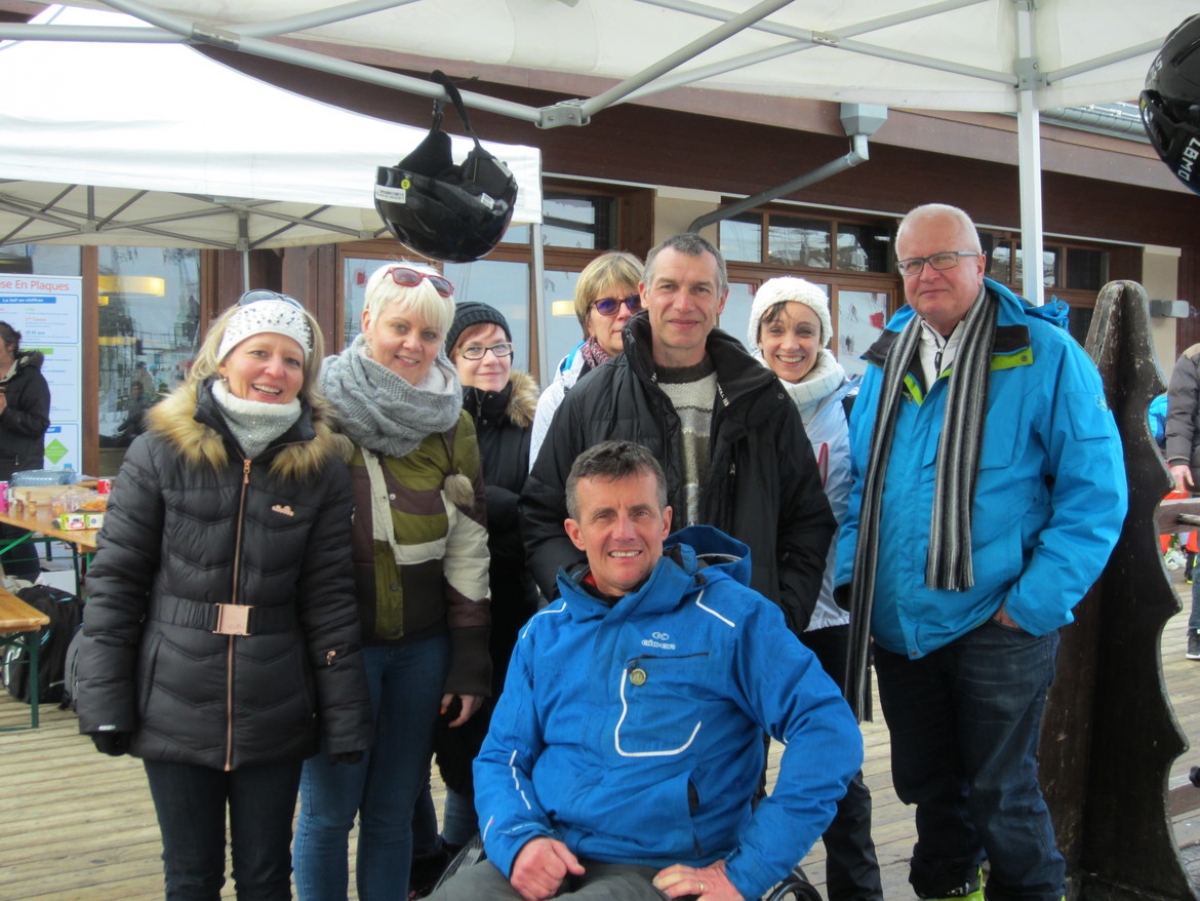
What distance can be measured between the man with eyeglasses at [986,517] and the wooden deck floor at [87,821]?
84 cm

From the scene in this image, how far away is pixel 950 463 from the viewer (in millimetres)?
2465

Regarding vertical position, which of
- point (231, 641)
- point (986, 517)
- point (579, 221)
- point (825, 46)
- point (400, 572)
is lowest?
point (231, 641)

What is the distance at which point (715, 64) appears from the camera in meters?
3.53

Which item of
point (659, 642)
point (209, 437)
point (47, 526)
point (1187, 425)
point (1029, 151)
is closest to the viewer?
point (659, 642)

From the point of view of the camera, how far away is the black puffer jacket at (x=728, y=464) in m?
2.43

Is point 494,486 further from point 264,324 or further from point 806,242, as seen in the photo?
point 806,242

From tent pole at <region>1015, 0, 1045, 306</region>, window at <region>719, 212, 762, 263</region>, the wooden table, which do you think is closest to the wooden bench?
the wooden table

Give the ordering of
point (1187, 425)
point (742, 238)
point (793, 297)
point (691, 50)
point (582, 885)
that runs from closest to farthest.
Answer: point (582, 885)
point (793, 297)
point (691, 50)
point (1187, 425)
point (742, 238)

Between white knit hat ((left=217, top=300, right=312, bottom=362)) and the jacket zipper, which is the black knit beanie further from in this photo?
the jacket zipper

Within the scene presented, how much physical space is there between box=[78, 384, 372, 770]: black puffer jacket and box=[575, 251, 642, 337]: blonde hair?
3.44ft

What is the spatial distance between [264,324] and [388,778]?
108 cm

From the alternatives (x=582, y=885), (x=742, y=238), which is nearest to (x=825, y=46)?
Answer: (x=582, y=885)

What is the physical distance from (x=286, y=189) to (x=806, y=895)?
11.0 feet

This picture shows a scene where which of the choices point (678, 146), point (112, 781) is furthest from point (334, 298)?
point (112, 781)
